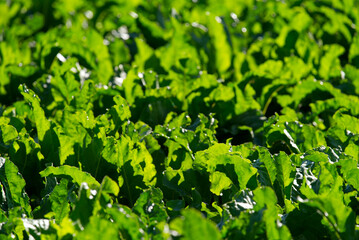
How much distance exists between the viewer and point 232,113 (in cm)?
287

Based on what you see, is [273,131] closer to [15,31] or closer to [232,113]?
[232,113]

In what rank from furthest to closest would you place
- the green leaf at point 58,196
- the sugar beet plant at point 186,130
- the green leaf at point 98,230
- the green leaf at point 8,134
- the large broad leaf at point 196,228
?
1. the green leaf at point 8,134
2. the green leaf at point 58,196
3. the sugar beet plant at point 186,130
4. the green leaf at point 98,230
5. the large broad leaf at point 196,228

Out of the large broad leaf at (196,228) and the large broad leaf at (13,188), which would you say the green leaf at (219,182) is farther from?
the large broad leaf at (13,188)

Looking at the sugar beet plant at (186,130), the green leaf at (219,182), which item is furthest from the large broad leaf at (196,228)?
the green leaf at (219,182)

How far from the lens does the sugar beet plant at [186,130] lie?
1.79m

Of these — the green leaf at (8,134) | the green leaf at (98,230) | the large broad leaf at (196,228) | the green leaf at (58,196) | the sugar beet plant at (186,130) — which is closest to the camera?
the large broad leaf at (196,228)

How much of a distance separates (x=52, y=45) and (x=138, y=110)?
804mm

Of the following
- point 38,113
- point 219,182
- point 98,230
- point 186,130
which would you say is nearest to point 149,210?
point 98,230

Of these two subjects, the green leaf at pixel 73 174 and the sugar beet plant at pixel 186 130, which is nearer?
the sugar beet plant at pixel 186 130

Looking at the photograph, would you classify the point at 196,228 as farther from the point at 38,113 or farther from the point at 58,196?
the point at 38,113

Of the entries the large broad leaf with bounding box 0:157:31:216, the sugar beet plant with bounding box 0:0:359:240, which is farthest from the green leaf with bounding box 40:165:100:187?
the large broad leaf with bounding box 0:157:31:216

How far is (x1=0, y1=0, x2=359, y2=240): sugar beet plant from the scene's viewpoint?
179cm

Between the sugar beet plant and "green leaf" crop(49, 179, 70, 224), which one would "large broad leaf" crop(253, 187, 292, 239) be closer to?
the sugar beet plant

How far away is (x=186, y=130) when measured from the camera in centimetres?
231
